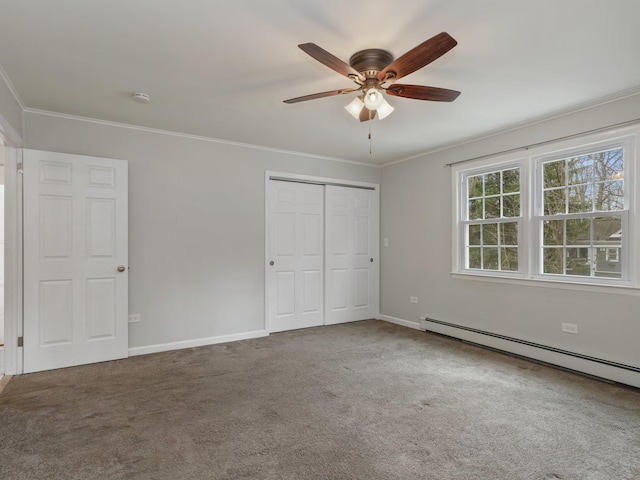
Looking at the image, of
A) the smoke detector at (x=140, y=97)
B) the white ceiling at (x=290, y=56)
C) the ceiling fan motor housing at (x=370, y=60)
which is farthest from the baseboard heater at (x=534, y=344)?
the smoke detector at (x=140, y=97)

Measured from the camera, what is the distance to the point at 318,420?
247cm

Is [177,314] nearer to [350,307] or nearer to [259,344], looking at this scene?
[259,344]

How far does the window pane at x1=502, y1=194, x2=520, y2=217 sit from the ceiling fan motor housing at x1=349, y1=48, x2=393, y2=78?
2.44 m

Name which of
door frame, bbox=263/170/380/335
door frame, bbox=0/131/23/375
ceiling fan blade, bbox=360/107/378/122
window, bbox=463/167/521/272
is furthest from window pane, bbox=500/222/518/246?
door frame, bbox=0/131/23/375

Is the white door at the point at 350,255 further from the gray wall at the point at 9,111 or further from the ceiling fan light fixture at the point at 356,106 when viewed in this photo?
the gray wall at the point at 9,111

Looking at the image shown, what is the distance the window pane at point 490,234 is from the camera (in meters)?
4.21

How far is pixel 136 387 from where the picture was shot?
3.02m

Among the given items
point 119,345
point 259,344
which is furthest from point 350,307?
point 119,345

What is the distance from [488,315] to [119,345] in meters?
4.07

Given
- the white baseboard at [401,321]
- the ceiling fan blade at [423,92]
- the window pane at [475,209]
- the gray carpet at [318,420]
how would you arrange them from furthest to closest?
the white baseboard at [401,321], the window pane at [475,209], the ceiling fan blade at [423,92], the gray carpet at [318,420]

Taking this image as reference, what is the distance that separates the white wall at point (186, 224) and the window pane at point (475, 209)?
2.47 meters

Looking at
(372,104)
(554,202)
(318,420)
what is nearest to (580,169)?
(554,202)

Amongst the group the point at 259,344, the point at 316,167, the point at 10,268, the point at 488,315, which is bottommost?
the point at 259,344

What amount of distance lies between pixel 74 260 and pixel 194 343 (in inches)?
60.6
